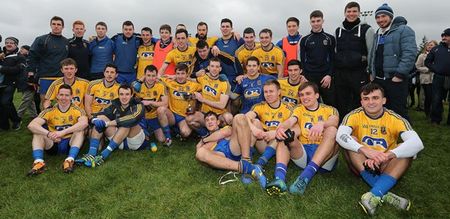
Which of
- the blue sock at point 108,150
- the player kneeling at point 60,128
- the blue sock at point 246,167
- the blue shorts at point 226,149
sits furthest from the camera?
the blue sock at point 108,150

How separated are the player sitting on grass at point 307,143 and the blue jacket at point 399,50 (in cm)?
184

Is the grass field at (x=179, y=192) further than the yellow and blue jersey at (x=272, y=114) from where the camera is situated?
No

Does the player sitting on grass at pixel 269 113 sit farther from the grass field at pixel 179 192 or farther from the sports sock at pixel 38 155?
the sports sock at pixel 38 155

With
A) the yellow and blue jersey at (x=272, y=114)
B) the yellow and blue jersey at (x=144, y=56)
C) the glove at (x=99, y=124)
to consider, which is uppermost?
the yellow and blue jersey at (x=144, y=56)

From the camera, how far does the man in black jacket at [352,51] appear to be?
258 inches

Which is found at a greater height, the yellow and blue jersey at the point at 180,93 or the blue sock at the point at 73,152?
the yellow and blue jersey at the point at 180,93

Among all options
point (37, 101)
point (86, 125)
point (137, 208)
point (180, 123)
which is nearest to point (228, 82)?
point (180, 123)

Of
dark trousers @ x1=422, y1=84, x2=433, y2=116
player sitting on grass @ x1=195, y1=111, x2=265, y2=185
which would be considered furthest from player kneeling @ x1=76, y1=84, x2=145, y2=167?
dark trousers @ x1=422, y1=84, x2=433, y2=116

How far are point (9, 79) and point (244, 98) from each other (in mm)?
6431

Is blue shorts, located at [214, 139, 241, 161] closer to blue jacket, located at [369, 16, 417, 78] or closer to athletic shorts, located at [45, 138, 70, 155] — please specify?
athletic shorts, located at [45, 138, 70, 155]

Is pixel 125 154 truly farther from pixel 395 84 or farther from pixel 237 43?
pixel 395 84

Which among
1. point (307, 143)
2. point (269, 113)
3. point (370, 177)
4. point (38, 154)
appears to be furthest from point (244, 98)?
point (38, 154)

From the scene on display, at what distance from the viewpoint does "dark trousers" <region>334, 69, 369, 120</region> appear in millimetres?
6684

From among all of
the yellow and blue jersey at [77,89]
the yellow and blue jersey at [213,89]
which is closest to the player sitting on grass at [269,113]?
the yellow and blue jersey at [213,89]
